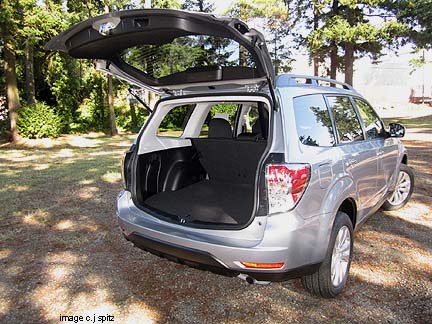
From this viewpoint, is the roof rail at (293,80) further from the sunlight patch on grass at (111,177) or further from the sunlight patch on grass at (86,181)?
the sunlight patch on grass at (86,181)

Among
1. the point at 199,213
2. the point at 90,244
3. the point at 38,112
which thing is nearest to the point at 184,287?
the point at 199,213

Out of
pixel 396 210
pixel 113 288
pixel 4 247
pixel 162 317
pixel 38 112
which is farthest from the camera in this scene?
pixel 38 112

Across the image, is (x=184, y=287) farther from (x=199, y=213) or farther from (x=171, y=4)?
(x=171, y=4)

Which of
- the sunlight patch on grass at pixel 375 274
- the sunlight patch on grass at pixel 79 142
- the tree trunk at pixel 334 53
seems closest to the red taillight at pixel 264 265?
the sunlight patch on grass at pixel 375 274

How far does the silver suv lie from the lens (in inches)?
87.8

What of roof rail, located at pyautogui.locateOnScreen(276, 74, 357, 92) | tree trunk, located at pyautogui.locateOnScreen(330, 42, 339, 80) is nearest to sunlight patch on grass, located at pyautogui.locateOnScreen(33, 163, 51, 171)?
roof rail, located at pyautogui.locateOnScreen(276, 74, 357, 92)

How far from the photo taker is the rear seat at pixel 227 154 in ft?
11.4

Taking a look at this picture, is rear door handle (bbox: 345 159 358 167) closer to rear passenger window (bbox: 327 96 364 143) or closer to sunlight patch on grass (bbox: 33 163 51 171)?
rear passenger window (bbox: 327 96 364 143)

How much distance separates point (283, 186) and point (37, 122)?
14.2 meters

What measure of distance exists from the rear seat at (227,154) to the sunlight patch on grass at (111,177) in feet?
10.7

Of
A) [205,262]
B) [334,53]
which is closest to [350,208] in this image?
[205,262]

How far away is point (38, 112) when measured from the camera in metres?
14.1

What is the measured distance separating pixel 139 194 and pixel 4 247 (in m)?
1.86

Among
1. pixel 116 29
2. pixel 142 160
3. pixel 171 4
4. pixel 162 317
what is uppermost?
pixel 171 4
